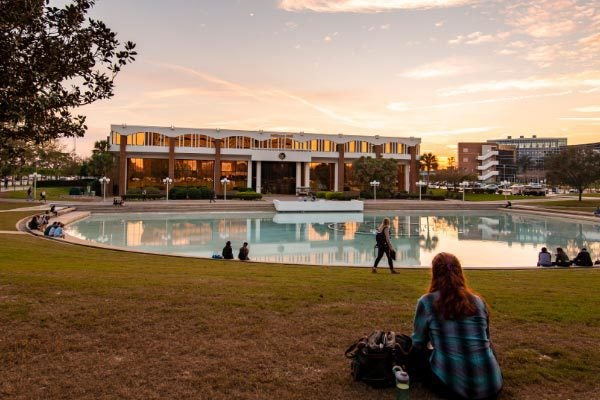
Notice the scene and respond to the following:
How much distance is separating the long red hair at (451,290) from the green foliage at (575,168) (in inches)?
2421

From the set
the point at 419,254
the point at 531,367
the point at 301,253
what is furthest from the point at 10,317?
the point at 419,254

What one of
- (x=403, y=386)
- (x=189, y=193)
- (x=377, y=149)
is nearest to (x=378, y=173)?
(x=377, y=149)

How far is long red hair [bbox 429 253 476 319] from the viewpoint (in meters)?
4.26

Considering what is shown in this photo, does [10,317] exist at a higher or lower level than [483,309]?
lower

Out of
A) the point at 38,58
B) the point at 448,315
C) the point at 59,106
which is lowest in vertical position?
the point at 448,315

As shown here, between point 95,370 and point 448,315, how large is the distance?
3942 mm

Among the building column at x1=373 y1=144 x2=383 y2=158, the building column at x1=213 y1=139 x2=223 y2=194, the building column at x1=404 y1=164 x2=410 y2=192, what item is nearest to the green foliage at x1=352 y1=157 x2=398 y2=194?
the building column at x1=373 y1=144 x2=383 y2=158

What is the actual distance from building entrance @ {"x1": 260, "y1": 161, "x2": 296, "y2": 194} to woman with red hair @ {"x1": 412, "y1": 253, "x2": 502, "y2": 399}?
6529 centimetres

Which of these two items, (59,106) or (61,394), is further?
(59,106)

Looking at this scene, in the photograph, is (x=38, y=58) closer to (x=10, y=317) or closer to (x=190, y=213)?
(x=10, y=317)

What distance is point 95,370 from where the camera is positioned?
5.08m

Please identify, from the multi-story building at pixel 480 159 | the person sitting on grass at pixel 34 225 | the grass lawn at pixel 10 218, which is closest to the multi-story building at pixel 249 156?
the grass lawn at pixel 10 218

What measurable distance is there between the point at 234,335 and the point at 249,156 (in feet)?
193

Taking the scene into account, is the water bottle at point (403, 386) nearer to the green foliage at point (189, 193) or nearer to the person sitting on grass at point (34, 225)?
the person sitting on grass at point (34, 225)
